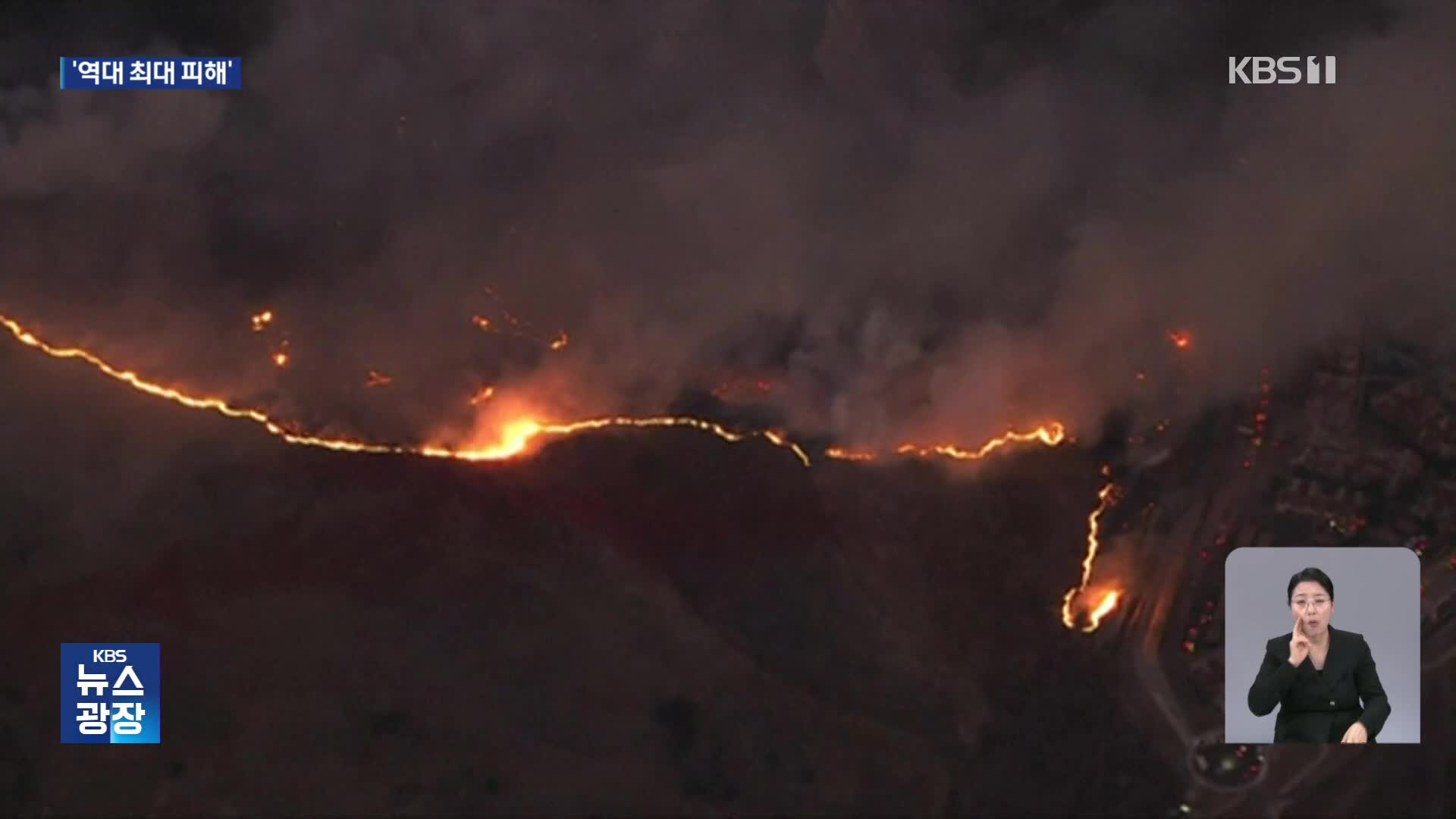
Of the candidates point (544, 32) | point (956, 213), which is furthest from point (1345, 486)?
point (544, 32)

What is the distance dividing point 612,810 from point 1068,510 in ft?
11.0

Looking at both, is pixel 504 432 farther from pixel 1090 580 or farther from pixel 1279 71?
pixel 1279 71

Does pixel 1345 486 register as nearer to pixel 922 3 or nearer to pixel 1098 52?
pixel 1098 52

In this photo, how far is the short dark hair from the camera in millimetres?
7078

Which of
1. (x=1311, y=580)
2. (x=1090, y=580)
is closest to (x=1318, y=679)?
(x=1311, y=580)

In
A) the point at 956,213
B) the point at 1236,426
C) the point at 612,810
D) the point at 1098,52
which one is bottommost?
the point at 612,810

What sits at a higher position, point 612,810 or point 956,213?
point 956,213

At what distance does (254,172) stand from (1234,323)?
6.16 meters

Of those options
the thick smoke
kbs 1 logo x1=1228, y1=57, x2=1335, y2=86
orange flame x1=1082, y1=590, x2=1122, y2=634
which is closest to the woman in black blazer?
orange flame x1=1082, y1=590, x2=1122, y2=634

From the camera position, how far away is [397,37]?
7320mm

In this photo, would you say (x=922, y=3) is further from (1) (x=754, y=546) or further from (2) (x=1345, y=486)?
(2) (x=1345, y=486)

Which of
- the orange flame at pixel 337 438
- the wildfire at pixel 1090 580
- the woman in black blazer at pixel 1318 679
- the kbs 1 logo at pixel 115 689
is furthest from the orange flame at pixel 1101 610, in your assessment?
the kbs 1 logo at pixel 115 689

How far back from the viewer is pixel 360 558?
7.15m

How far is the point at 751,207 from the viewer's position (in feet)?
23.9
